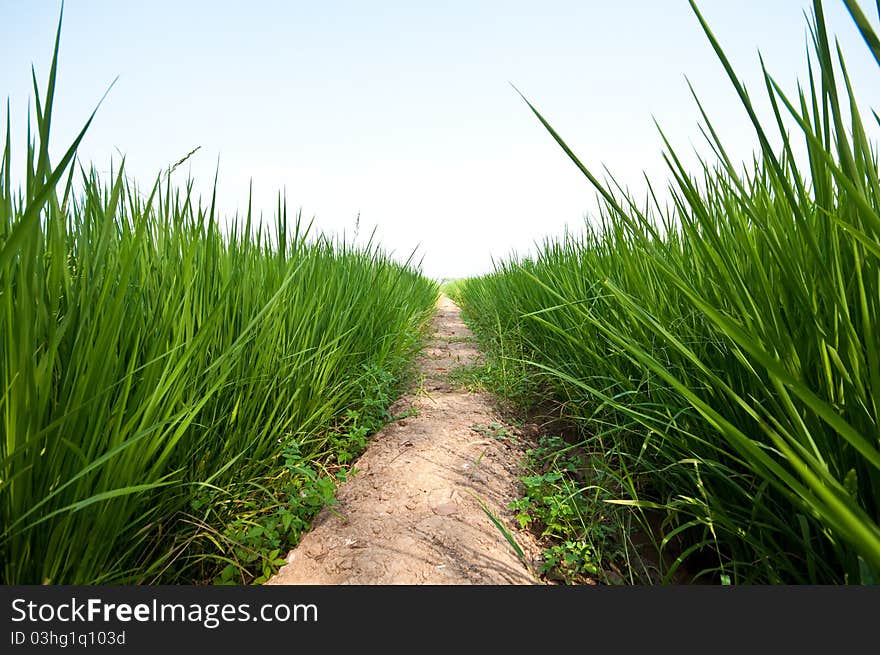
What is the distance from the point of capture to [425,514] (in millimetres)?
1335

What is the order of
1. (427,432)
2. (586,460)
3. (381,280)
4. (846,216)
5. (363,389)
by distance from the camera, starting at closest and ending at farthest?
(846,216), (586,460), (427,432), (363,389), (381,280)

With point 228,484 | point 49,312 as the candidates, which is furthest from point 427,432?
point 49,312

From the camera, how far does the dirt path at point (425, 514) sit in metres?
1.11

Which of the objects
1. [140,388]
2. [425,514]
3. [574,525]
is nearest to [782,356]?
[574,525]

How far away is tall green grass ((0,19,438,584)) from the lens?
686 mm

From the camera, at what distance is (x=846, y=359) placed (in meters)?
0.75

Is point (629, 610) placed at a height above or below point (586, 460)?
above

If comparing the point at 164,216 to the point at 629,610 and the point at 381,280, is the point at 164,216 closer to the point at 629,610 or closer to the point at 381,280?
the point at 629,610

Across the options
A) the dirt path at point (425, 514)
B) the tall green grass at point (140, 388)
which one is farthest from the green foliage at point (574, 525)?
the tall green grass at point (140, 388)

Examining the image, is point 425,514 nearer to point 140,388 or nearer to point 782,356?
point 140,388

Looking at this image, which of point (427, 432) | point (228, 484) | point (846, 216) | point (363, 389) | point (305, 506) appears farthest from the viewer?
→ point (363, 389)

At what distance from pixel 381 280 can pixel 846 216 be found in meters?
2.32

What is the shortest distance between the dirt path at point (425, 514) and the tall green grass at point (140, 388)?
139mm

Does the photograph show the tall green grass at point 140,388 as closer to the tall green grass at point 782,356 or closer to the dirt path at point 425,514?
the dirt path at point 425,514
